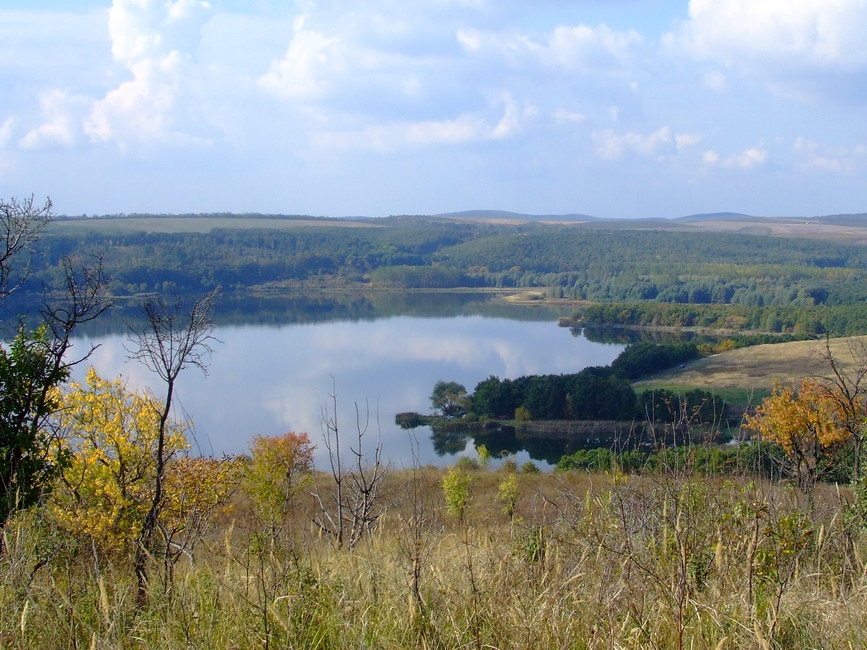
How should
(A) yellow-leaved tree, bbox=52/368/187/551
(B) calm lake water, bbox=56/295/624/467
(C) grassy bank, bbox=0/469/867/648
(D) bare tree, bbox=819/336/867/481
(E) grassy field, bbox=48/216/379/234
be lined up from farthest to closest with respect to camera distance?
(E) grassy field, bbox=48/216/379/234 < (B) calm lake water, bbox=56/295/624/467 < (A) yellow-leaved tree, bbox=52/368/187/551 < (D) bare tree, bbox=819/336/867/481 < (C) grassy bank, bbox=0/469/867/648

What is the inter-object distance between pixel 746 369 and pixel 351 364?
1853 centimetres

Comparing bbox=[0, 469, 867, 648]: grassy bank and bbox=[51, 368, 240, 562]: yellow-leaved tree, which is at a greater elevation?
bbox=[0, 469, 867, 648]: grassy bank

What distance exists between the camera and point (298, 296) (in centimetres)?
7094

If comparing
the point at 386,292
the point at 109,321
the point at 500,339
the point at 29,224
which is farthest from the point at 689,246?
the point at 29,224

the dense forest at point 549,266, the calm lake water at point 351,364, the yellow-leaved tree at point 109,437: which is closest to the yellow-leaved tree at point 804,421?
the calm lake water at point 351,364

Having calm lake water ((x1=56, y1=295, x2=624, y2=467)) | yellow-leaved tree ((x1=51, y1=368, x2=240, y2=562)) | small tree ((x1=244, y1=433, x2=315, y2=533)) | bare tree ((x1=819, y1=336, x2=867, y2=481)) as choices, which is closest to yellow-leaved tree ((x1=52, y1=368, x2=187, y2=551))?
yellow-leaved tree ((x1=51, y1=368, x2=240, y2=562))

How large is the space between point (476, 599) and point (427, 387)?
29695 millimetres

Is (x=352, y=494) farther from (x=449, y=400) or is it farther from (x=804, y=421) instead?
(x=449, y=400)

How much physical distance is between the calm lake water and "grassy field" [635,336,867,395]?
209 inches

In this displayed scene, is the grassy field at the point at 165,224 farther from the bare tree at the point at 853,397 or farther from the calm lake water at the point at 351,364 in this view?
the bare tree at the point at 853,397

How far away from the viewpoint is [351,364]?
35156 millimetres

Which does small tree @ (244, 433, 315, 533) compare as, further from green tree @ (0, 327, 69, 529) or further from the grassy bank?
the grassy bank

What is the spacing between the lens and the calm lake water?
2283 centimetres

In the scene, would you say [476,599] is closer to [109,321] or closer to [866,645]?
[866,645]
